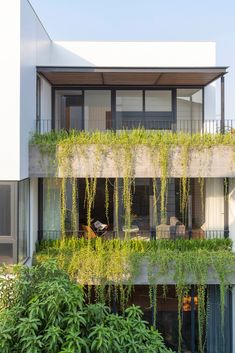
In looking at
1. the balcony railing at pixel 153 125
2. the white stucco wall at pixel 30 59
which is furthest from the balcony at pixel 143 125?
the white stucco wall at pixel 30 59

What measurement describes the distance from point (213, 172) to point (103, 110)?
4436mm

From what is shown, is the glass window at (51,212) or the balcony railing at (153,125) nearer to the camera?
the glass window at (51,212)

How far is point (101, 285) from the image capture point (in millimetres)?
10719

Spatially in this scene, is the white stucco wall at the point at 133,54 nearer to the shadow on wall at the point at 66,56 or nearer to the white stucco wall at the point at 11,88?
the shadow on wall at the point at 66,56

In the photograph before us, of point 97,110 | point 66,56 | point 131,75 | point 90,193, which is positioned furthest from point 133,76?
point 90,193

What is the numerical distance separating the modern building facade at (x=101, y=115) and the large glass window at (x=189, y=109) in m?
0.03

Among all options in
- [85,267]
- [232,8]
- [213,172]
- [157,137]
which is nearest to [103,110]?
[157,137]

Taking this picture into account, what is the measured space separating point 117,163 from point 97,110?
3.39 metres

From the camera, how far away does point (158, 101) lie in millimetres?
13875

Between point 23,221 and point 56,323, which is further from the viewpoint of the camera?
point 23,221

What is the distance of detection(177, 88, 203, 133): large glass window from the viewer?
45.2 ft

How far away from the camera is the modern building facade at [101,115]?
966 cm

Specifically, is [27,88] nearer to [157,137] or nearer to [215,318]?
[157,137]

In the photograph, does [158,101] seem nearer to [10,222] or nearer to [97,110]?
[97,110]
